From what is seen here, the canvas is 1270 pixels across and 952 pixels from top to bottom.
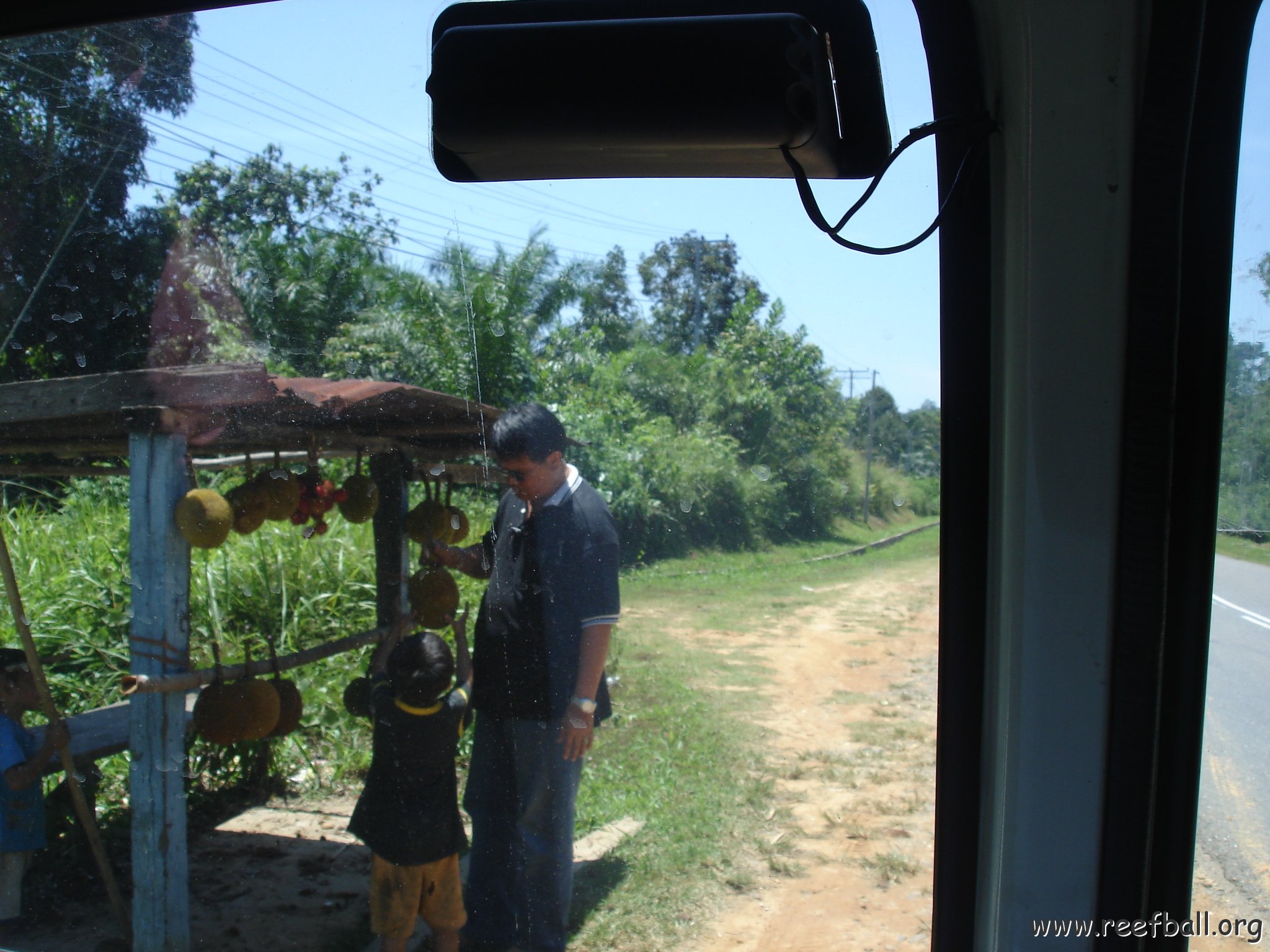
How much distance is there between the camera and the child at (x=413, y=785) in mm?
1332

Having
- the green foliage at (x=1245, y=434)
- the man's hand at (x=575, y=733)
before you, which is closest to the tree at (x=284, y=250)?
the man's hand at (x=575, y=733)

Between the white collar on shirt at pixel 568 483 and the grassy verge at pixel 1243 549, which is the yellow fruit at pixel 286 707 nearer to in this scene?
the white collar on shirt at pixel 568 483

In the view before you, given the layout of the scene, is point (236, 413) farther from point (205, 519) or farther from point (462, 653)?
point (462, 653)

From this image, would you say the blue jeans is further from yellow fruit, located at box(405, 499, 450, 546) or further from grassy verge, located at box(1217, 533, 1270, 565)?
grassy verge, located at box(1217, 533, 1270, 565)

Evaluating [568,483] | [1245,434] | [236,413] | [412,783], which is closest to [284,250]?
[236,413]

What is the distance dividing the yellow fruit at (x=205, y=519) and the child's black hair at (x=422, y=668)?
332 mm

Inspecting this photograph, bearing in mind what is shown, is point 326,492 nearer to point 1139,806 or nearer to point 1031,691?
point 1031,691

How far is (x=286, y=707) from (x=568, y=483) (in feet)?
2.22

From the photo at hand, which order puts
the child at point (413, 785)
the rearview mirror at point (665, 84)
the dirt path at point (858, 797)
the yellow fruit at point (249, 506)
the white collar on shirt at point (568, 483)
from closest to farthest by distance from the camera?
the rearview mirror at point (665, 84) < the dirt path at point (858, 797) < the white collar on shirt at point (568, 483) < the child at point (413, 785) < the yellow fruit at point (249, 506)

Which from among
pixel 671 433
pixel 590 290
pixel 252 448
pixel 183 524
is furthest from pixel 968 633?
pixel 183 524

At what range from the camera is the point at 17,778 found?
144 cm

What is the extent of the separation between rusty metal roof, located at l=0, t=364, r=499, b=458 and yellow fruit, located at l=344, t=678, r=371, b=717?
1.26 feet

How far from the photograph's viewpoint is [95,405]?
56.1 inches

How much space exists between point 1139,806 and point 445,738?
912mm
